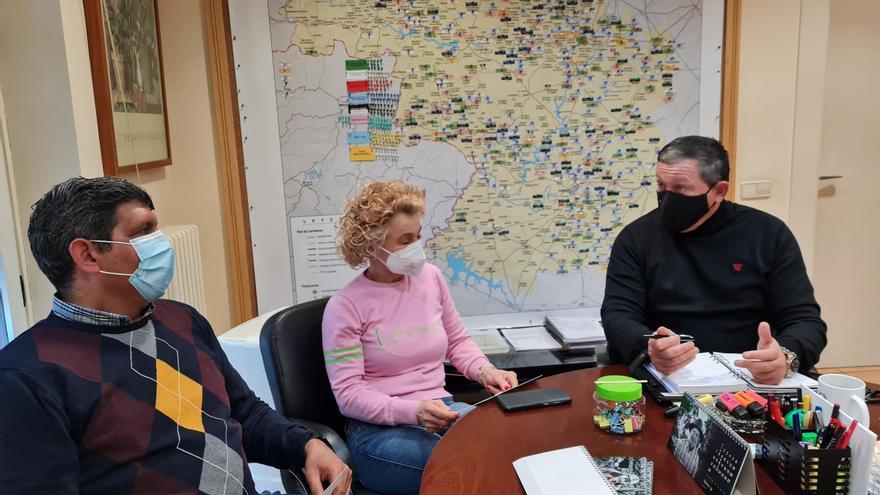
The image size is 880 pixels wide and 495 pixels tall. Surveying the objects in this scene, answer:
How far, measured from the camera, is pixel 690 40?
2.73 metres

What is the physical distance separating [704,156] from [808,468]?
112 cm

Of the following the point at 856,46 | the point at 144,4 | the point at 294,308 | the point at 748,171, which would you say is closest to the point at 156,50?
the point at 144,4

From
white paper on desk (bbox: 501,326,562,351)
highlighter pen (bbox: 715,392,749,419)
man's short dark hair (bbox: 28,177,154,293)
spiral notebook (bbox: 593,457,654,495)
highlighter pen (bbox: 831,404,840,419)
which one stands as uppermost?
man's short dark hair (bbox: 28,177,154,293)

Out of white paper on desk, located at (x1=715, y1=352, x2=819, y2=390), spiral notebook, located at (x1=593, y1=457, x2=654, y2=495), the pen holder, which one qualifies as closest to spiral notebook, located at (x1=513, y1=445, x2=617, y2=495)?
spiral notebook, located at (x1=593, y1=457, x2=654, y2=495)

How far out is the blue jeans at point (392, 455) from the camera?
1500mm

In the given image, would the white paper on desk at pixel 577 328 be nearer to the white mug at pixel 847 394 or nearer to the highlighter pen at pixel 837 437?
the white mug at pixel 847 394

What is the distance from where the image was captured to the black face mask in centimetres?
182

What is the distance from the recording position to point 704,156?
1.85m

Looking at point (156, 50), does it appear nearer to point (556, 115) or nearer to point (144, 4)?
point (144, 4)

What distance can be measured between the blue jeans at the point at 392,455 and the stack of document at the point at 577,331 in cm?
106

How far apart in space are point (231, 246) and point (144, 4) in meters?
1.00

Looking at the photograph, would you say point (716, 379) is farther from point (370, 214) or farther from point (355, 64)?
point (355, 64)

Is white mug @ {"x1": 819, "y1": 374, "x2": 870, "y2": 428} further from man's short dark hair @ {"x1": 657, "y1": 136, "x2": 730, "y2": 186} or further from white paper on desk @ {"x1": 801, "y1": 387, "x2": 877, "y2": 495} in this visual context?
man's short dark hair @ {"x1": 657, "y1": 136, "x2": 730, "y2": 186}

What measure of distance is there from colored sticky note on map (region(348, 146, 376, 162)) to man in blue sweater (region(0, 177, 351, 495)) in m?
1.45
